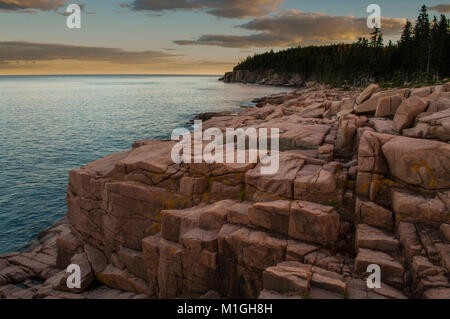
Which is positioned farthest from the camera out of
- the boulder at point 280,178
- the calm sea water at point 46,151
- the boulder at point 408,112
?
the calm sea water at point 46,151

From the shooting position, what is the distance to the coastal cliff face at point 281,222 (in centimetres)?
1038

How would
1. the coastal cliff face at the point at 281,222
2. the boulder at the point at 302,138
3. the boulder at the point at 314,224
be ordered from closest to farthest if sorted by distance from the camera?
the coastal cliff face at the point at 281,222
the boulder at the point at 314,224
the boulder at the point at 302,138

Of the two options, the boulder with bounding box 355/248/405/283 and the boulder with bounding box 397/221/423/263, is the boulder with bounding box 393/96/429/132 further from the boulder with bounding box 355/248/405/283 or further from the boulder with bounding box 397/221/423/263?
the boulder with bounding box 355/248/405/283

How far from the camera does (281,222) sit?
12.8 metres

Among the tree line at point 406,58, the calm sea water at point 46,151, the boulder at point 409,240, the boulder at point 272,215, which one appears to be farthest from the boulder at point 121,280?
the tree line at point 406,58

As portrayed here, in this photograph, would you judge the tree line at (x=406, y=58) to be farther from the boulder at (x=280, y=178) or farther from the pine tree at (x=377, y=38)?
the boulder at (x=280, y=178)

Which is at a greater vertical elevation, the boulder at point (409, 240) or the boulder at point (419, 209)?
the boulder at point (419, 209)

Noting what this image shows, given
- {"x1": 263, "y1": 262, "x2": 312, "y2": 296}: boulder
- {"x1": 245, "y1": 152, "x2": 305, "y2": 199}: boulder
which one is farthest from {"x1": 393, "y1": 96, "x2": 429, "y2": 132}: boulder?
{"x1": 263, "y1": 262, "x2": 312, "y2": 296}: boulder

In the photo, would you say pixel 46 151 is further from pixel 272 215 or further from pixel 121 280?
pixel 272 215

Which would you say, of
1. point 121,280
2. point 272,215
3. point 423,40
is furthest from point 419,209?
point 423,40

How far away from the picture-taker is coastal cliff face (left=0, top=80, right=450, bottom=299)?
34.1 feet

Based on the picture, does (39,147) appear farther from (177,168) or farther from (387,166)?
(387,166)
